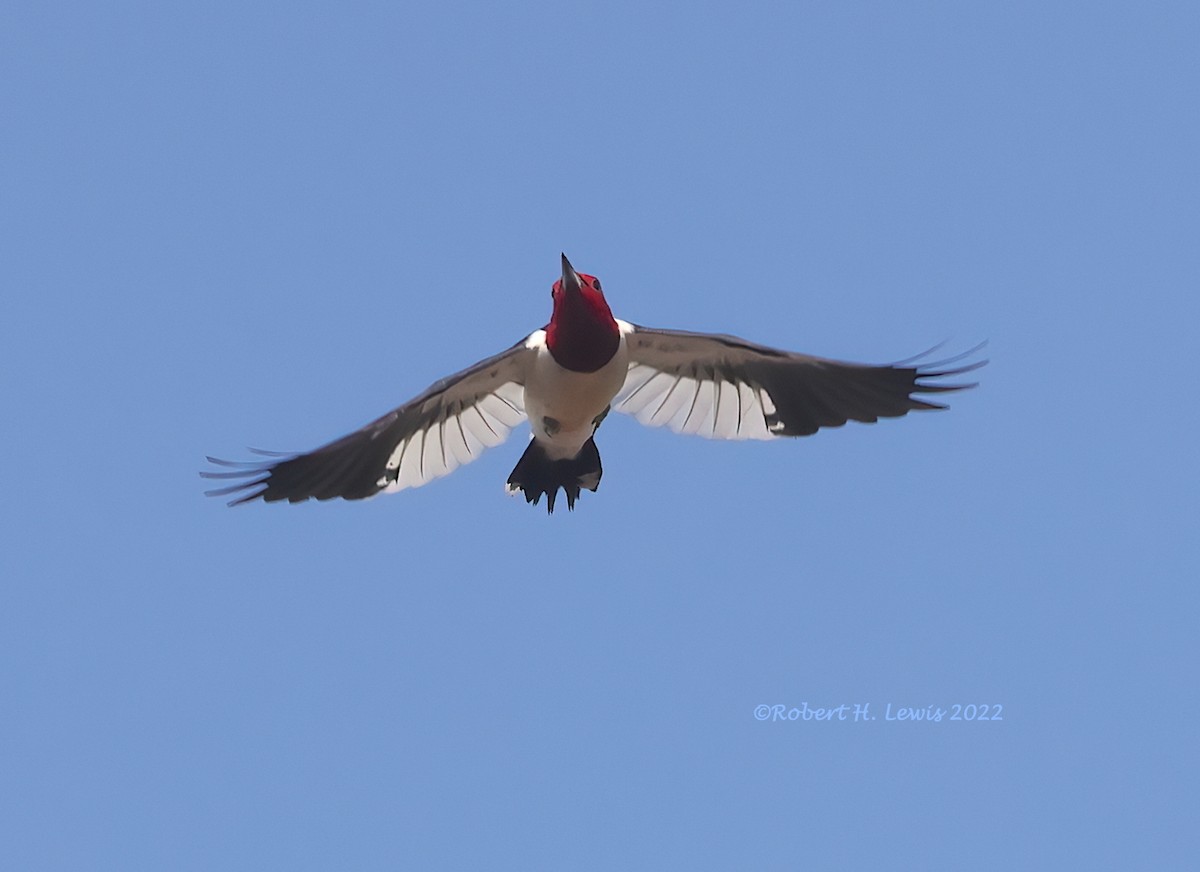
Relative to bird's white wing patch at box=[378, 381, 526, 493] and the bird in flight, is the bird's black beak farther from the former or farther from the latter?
bird's white wing patch at box=[378, 381, 526, 493]

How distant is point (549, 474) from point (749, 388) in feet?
7.12

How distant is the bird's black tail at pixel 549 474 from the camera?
15.7 metres

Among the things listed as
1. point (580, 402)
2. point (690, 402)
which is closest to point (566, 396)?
point (580, 402)

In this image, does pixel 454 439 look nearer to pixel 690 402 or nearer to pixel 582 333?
pixel 582 333

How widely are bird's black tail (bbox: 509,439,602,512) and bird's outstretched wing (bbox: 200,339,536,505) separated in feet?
1.33

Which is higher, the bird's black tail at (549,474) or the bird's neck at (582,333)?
the bird's neck at (582,333)

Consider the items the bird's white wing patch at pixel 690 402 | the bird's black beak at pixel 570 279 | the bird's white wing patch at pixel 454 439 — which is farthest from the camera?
the bird's white wing patch at pixel 690 402

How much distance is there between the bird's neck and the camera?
14.2 meters

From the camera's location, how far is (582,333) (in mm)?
14305

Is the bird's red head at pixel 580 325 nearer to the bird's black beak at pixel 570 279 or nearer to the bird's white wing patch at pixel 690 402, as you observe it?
the bird's black beak at pixel 570 279

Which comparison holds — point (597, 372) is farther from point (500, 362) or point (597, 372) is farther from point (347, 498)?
point (347, 498)

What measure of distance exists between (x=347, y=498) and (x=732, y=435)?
3.86 metres

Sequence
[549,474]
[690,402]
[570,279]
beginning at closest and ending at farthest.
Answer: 1. [570,279]
2. [549,474]
3. [690,402]

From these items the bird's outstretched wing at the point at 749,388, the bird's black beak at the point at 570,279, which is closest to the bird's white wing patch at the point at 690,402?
the bird's outstretched wing at the point at 749,388
